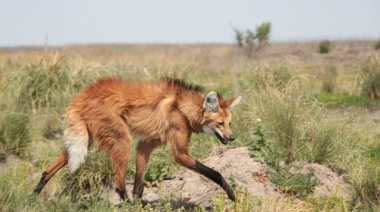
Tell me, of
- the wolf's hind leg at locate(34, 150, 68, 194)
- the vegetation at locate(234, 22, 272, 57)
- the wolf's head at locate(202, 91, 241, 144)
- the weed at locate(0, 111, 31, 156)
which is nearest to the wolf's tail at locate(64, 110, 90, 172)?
the wolf's hind leg at locate(34, 150, 68, 194)

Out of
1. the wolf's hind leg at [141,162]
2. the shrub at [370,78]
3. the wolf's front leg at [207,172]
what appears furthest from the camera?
the shrub at [370,78]

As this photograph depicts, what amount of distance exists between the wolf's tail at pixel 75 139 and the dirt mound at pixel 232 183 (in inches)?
22.2

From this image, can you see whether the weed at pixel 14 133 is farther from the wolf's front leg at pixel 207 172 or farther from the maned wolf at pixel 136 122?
the wolf's front leg at pixel 207 172

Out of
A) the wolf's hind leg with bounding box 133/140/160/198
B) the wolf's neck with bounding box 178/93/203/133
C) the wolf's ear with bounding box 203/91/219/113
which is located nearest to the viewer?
the wolf's ear with bounding box 203/91/219/113

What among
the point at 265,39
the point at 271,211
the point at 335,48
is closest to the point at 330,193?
the point at 271,211

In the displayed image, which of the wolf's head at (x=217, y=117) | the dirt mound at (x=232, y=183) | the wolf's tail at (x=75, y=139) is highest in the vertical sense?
the wolf's head at (x=217, y=117)

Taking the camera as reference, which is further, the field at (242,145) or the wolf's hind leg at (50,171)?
the wolf's hind leg at (50,171)

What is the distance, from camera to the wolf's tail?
5129mm

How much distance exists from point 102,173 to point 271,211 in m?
2.05

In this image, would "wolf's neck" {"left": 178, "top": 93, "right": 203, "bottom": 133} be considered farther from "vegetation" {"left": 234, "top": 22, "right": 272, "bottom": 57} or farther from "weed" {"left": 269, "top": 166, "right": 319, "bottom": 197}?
"vegetation" {"left": 234, "top": 22, "right": 272, "bottom": 57}

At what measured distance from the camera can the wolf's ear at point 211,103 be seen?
5.13 metres

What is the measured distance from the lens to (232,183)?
538 cm

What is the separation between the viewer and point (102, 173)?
19.0 feet

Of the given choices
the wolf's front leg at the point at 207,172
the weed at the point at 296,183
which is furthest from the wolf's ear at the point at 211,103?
the weed at the point at 296,183
